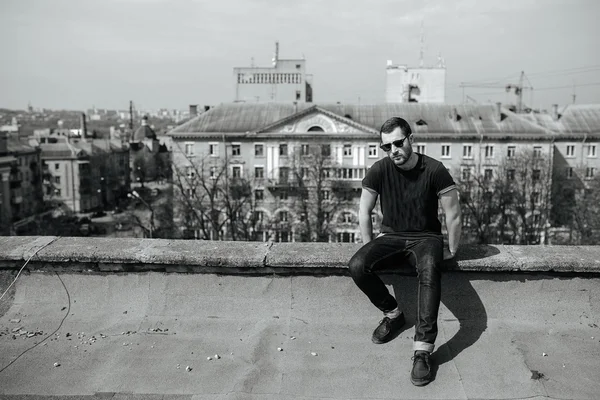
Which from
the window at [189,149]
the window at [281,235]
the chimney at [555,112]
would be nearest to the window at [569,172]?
the chimney at [555,112]

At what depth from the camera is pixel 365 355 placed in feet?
12.2

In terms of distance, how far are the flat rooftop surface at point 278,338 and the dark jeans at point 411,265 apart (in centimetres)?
25

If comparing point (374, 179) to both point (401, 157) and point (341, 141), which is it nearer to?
point (401, 157)

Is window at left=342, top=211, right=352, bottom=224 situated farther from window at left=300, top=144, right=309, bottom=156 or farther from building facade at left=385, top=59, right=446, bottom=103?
building facade at left=385, top=59, right=446, bottom=103

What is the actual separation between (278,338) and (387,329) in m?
0.76

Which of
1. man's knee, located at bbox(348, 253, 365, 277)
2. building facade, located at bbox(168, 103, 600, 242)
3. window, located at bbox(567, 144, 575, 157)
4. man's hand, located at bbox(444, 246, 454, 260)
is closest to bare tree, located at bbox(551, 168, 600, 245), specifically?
window, located at bbox(567, 144, 575, 157)

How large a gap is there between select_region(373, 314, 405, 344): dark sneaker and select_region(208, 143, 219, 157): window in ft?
140

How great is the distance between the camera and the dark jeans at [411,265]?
352 cm

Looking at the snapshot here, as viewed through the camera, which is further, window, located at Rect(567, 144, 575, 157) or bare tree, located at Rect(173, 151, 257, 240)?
window, located at Rect(567, 144, 575, 157)

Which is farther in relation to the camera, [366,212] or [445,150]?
[445,150]

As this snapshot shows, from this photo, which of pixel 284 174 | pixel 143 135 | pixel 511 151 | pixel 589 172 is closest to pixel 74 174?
pixel 284 174

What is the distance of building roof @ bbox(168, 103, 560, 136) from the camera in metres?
44.9

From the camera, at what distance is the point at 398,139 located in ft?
12.9

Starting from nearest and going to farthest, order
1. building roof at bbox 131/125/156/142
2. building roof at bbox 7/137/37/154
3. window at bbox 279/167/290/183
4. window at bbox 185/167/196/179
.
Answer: window at bbox 185/167/196/179, window at bbox 279/167/290/183, building roof at bbox 7/137/37/154, building roof at bbox 131/125/156/142
